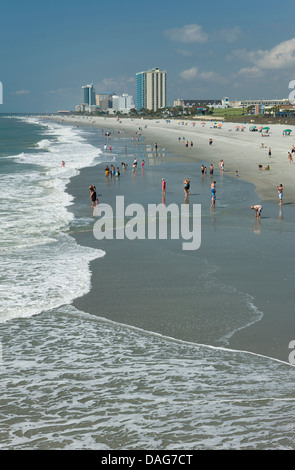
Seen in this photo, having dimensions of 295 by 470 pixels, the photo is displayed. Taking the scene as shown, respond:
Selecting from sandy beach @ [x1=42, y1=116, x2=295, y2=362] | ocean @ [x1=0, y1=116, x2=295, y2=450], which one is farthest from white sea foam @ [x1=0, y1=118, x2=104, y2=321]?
sandy beach @ [x1=42, y1=116, x2=295, y2=362]

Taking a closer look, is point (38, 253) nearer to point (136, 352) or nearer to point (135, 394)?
point (136, 352)

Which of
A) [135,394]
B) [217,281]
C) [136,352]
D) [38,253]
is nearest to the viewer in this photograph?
[135,394]

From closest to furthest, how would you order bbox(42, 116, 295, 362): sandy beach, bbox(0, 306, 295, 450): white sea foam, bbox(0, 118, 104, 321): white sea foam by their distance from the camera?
1. bbox(0, 306, 295, 450): white sea foam
2. bbox(42, 116, 295, 362): sandy beach
3. bbox(0, 118, 104, 321): white sea foam

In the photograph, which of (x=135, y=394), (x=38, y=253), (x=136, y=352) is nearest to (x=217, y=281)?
(x=136, y=352)

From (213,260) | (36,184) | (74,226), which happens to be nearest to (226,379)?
(213,260)

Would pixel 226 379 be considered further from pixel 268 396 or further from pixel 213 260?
pixel 213 260

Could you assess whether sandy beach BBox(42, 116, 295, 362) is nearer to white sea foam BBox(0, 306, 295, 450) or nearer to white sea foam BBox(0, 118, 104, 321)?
white sea foam BBox(0, 118, 104, 321)

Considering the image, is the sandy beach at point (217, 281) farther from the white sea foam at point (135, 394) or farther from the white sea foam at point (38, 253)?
the white sea foam at point (135, 394)
